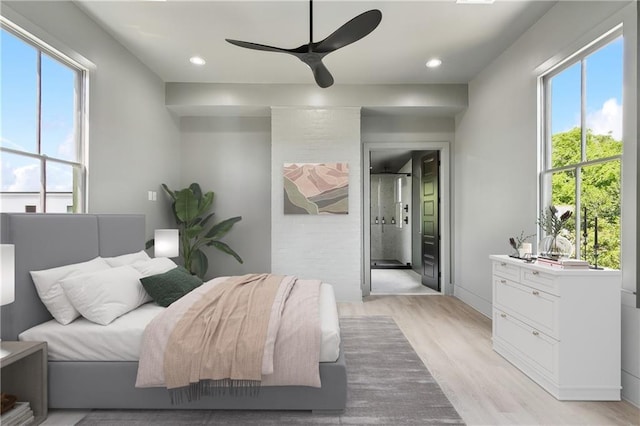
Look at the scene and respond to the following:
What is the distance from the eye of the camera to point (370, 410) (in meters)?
2.00

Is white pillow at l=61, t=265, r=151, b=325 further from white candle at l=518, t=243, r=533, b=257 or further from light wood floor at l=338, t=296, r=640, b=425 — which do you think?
white candle at l=518, t=243, r=533, b=257

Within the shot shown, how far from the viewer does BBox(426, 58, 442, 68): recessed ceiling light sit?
390cm

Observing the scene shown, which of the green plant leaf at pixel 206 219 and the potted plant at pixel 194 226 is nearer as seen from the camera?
the potted plant at pixel 194 226

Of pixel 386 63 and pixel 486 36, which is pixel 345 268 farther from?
pixel 486 36

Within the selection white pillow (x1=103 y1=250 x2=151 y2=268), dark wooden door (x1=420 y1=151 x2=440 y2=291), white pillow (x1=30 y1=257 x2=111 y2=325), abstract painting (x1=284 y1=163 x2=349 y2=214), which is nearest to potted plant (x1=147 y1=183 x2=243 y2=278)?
abstract painting (x1=284 y1=163 x2=349 y2=214)

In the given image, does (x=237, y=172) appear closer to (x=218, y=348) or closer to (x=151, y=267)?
(x=151, y=267)

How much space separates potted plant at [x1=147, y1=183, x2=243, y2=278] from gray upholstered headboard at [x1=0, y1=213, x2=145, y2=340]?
4.81 feet

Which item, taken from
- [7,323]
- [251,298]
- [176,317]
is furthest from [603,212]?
[7,323]

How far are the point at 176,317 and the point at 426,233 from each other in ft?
15.2

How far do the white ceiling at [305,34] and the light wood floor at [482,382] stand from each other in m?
3.08

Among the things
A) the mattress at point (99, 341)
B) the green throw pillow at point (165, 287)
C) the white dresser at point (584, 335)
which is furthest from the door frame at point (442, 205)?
the mattress at point (99, 341)

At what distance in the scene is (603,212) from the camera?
95.9 inches

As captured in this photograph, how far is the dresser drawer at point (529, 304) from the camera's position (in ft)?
7.20

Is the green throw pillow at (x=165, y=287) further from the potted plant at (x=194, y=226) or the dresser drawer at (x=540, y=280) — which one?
the dresser drawer at (x=540, y=280)
